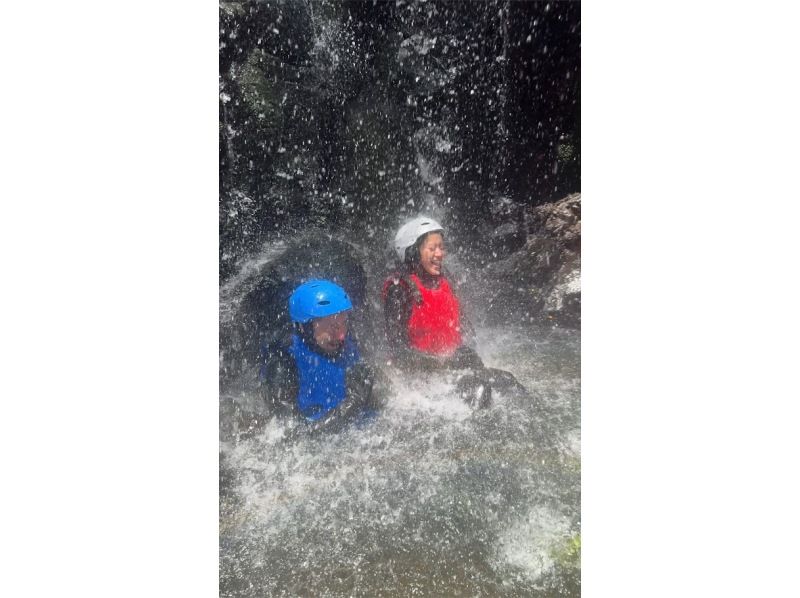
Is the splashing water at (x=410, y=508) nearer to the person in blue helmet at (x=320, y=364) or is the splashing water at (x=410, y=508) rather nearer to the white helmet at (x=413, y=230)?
the person in blue helmet at (x=320, y=364)

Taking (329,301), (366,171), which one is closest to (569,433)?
(329,301)

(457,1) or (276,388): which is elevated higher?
(457,1)

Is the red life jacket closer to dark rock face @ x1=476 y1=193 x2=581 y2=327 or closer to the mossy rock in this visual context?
dark rock face @ x1=476 y1=193 x2=581 y2=327

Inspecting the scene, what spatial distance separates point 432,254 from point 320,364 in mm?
560

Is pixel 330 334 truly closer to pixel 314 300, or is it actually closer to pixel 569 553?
pixel 314 300

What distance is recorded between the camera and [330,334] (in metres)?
1.59

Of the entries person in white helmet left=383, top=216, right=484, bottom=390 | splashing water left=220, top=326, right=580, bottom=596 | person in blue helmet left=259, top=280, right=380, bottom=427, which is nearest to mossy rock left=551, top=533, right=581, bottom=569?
splashing water left=220, top=326, right=580, bottom=596

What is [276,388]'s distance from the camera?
5.17ft

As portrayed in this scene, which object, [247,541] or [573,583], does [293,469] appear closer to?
[247,541]

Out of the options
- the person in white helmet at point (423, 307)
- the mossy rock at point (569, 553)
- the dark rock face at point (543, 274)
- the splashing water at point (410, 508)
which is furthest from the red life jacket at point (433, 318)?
the mossy rock at point (569, 553)

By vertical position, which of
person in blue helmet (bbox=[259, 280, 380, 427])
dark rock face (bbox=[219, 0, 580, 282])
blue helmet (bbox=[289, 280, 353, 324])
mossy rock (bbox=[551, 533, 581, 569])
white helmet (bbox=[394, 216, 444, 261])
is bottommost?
mossy rock (bbox=[551, 533, 581, 569])

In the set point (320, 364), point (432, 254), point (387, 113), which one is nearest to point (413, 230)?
point (432, 254)

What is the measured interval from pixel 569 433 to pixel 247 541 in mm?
1179

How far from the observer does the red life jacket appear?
1.60 meters
